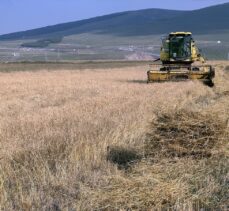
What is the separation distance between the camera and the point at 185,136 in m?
7.89

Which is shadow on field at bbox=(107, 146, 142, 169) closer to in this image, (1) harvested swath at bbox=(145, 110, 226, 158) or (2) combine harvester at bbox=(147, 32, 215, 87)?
(1) harvested swath at bbox=(145, 110, 226, 158)

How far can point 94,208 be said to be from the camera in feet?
19.6

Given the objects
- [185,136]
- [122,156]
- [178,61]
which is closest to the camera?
[185,136]

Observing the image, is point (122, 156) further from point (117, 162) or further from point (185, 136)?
point (185, 136)

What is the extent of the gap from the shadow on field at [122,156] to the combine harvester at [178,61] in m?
17.2

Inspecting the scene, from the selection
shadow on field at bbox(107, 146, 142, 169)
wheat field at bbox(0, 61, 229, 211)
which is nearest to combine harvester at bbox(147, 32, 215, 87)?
wheat field at bbox(0, 61, 229, 211)

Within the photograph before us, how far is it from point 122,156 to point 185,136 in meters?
0.95

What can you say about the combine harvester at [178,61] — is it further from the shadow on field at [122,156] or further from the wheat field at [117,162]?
the shadow on field at [122,156]

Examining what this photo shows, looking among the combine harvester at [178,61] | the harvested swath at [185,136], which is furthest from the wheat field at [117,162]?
the combine harvester at [178,61]

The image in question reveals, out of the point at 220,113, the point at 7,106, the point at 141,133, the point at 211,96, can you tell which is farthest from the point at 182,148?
the point at 211,96

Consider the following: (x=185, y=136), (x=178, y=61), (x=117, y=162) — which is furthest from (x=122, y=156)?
(x=178, y=61)

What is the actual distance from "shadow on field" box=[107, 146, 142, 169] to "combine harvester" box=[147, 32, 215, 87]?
17.2 meters

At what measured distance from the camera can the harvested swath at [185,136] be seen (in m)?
7.87

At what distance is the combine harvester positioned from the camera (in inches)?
1009
